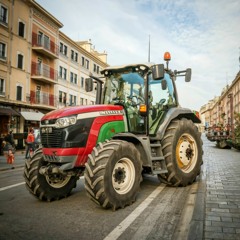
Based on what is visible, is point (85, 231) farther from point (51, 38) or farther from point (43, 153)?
point (51, 38)

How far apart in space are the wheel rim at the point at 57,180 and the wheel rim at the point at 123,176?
1.25m

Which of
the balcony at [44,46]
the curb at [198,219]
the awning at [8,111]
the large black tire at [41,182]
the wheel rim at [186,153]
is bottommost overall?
the curb at [198,219]

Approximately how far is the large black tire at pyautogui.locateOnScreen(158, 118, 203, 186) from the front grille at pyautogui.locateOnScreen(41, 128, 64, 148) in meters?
2.46

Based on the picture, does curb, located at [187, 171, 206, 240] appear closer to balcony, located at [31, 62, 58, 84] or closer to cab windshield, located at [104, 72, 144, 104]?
cab windshield, located at [104, 72, 144, 104]

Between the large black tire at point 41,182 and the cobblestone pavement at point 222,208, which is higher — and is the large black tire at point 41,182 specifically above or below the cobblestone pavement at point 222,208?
above

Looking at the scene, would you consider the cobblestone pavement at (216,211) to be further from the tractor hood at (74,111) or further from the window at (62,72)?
the window at (62,72)

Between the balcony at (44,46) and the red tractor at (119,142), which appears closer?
the red tractor at (119,142)

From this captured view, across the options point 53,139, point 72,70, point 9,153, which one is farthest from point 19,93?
point 53,139

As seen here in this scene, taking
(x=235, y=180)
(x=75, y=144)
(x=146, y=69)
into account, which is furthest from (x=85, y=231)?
(x=235, y=180)

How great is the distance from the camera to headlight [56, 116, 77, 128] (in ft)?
15.5

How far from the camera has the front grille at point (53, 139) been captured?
15.5 feet

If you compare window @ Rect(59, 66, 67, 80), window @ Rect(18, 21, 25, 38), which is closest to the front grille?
window @ Rect(18, 21, 25, 38)

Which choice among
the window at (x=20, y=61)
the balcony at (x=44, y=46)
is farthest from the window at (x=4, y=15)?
the balcony at (x=44, y=46)

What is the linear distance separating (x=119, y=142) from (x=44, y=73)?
90.3 feet
